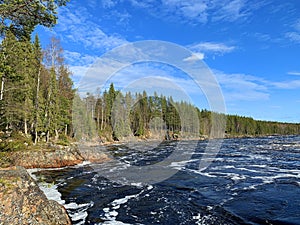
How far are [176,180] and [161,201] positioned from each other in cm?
484

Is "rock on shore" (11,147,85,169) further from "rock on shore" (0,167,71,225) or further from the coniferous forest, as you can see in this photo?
"rock on shore" (0,167,71,225)

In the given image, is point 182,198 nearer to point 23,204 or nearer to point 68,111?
point 23,204

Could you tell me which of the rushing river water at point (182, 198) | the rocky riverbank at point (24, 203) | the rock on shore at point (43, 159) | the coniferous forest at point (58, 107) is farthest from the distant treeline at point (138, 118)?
the rocky riverbank at point (24, 203)

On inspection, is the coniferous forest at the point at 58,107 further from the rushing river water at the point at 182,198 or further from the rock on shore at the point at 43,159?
the rushing river water at the point at 182,198

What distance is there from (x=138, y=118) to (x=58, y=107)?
4710cm

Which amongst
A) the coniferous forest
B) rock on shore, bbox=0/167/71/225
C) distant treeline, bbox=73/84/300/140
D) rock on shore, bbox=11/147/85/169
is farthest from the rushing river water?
distant treeline, bbox=73/84/300/140

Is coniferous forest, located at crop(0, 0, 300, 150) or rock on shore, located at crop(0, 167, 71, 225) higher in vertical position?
coniferous forest, located at crop(0, 0, 300, 150)

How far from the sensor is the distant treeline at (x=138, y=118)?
2315 inches

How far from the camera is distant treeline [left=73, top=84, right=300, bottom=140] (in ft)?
193

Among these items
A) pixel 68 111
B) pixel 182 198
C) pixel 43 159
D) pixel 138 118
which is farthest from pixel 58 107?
pixel 138 118

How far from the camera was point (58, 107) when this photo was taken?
113 ft

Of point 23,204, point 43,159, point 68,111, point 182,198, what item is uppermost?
point 68,111

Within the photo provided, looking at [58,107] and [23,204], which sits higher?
[58,107]

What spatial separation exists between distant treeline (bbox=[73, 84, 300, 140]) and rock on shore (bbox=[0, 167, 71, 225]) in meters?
42.6
